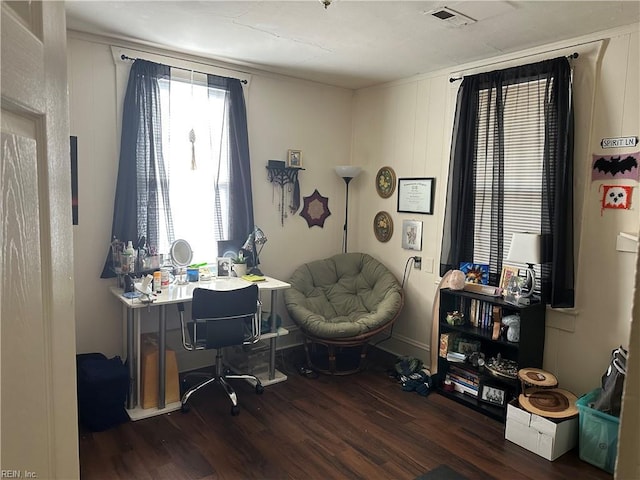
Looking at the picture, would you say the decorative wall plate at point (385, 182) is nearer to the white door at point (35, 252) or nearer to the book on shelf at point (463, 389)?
the book on shelf at point (463, 389)

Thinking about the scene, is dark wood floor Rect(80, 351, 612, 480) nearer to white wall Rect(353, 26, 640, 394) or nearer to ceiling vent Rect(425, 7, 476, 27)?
white wall Rect(353, 26, 640, 394)

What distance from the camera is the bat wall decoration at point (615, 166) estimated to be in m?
2.82

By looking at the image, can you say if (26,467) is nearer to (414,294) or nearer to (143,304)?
(143,304)

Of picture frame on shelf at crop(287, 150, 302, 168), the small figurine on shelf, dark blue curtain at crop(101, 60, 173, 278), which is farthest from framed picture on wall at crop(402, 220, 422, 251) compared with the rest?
dark blue curtain at crop(101, 60, 173, 278)

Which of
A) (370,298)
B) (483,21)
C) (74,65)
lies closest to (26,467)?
(483,21)

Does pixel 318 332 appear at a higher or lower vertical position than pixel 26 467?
lower

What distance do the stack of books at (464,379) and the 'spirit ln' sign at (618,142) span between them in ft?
6.06

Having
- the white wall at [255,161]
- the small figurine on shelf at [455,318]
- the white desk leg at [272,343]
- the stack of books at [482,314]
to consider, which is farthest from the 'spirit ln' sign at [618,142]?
the white desk leg at [272,343]

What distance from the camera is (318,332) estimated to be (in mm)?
3721

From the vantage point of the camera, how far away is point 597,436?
2.64 metres

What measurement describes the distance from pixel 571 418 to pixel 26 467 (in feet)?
9.85

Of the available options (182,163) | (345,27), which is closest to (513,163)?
(345,27)

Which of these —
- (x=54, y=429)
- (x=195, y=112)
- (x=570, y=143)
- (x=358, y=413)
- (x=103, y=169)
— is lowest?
(x=358, y=413)

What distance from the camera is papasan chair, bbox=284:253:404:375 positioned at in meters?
3.75
